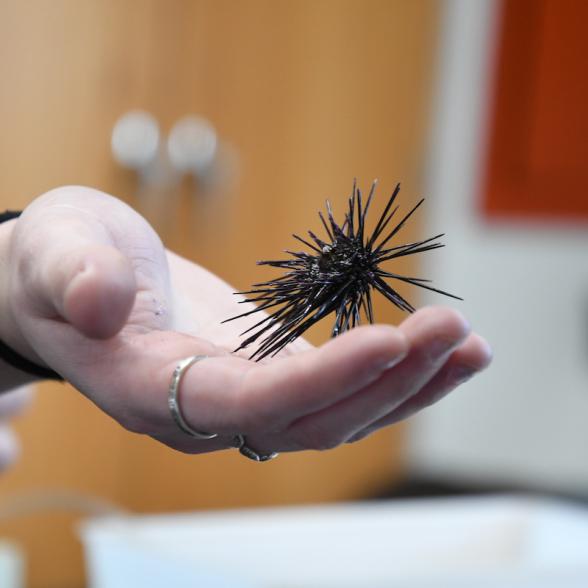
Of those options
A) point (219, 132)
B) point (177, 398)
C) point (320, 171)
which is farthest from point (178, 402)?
point (320, 171)

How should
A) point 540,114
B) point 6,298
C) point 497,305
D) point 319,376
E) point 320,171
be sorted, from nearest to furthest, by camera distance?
point 319,376
point 6,298
point 320,171
point 540,114
point 497,305

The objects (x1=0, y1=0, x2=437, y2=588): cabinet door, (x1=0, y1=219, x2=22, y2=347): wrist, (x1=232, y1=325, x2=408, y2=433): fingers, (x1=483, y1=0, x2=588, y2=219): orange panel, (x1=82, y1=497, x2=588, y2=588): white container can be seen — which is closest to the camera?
(x1=232, y1=325, x2=408, y2=433): fingers

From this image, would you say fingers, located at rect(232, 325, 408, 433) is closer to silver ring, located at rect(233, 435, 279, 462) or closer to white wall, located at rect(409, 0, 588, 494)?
silver ring, located at rect(233, 435, 279, 462)

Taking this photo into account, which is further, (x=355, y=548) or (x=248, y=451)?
(x=355, y=548)

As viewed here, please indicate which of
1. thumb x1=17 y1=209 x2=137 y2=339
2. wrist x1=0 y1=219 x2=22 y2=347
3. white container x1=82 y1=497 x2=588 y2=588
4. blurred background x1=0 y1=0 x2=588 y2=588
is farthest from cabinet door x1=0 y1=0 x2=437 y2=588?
thumb x1=17 y1=209 x2=137 y2=339

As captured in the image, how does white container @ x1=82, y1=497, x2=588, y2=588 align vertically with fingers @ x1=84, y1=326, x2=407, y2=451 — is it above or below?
below

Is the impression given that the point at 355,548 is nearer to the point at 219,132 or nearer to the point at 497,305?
the point at 219,132
